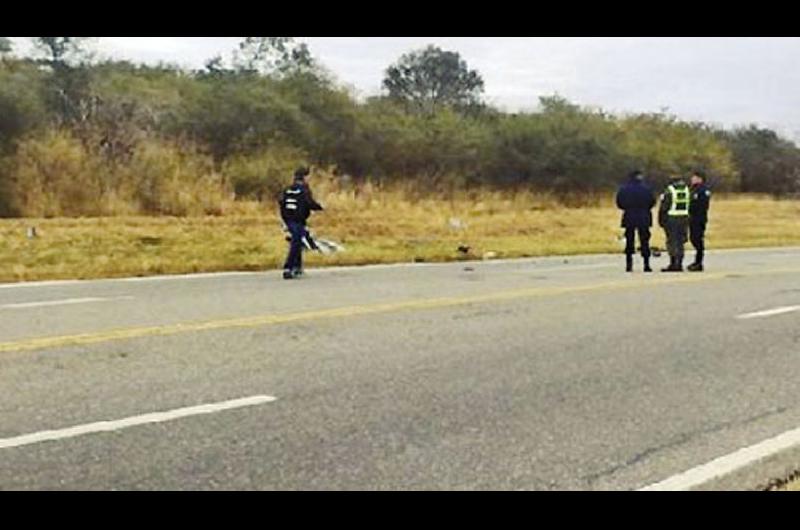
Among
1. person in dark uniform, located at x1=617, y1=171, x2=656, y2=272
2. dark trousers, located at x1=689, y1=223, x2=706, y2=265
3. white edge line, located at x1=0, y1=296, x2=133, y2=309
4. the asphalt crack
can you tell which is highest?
person in dark uniform, located at x1=617, y1=171, x2=656, y2=272

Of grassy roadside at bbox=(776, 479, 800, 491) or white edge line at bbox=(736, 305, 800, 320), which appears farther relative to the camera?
white edge line at bbox=(736, 305, 800, 320)

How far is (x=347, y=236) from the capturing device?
79.9ft

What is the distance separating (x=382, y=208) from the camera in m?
30.5

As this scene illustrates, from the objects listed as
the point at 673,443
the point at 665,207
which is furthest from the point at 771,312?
the point at 673,443

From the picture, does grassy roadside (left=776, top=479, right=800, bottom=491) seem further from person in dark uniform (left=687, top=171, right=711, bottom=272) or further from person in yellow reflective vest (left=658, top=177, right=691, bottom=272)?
person in dark uniform (left=687, top=171, right=711, bottom=272)

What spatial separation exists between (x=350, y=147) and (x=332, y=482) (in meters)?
34.6

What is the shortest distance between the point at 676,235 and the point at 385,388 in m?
11.6

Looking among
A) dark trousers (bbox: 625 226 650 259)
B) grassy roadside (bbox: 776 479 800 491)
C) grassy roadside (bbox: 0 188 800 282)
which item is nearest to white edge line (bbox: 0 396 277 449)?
grassy roadside (bbox: 776 479 800 491)

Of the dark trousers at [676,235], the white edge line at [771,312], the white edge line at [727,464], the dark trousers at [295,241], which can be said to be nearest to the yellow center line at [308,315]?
the dark trousers at [676,235]

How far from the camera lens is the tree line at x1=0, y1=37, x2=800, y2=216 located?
25875 mm

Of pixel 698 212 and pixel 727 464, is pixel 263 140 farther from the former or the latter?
pixel 727 464

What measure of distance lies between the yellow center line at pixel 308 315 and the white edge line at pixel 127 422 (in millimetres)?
2606

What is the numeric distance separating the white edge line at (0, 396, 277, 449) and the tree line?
948 centimetres
